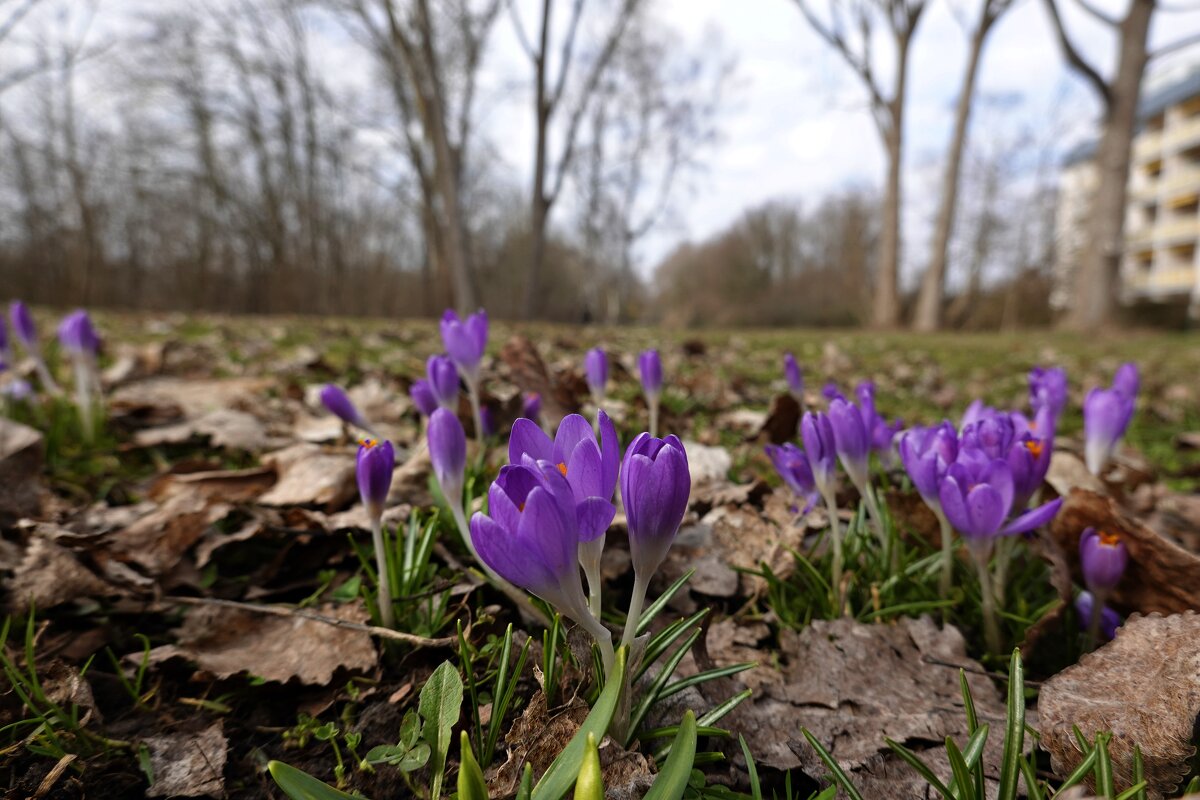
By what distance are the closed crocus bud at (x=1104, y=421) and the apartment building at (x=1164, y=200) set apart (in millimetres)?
39499

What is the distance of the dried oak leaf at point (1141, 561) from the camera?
1120 millimetres

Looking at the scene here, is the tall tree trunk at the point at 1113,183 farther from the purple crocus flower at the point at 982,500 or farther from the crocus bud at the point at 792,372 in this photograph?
the purple crocus flower at the point at 982,500

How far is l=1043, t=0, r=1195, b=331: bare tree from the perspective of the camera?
39.7 feet

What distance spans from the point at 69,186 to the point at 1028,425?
2492 cm

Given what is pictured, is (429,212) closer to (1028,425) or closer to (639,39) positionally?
(639,39)

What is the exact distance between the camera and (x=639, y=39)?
85.7ft

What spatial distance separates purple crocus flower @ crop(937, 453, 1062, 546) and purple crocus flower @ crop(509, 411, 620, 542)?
632mm

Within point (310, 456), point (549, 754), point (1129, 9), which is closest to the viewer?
point (549, 754)

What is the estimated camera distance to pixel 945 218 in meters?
15.9

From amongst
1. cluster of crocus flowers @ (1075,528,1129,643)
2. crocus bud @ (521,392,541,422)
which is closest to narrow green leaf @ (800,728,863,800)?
cluster of crocus flowers @ (1075,528,1129,643)

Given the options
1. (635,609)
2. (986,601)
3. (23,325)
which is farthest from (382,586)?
(23,325)

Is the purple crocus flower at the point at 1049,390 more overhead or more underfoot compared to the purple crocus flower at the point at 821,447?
more overhead

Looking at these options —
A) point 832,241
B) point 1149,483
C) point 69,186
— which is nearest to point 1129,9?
point 1149,483

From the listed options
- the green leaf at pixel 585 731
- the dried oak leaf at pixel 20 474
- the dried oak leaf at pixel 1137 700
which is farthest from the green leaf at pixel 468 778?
the dried oak leaf at pixel 20 474
